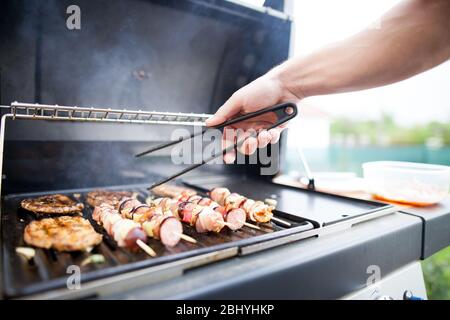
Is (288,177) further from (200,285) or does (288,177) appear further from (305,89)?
(200,285)

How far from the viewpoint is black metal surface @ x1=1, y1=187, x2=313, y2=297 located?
924 millimetres

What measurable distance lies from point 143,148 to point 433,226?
198 centimetres

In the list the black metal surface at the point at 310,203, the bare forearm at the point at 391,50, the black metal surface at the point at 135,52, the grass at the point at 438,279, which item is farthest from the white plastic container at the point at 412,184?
the grass at the point at 438,279

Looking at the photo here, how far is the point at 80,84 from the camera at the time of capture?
2.12 metres

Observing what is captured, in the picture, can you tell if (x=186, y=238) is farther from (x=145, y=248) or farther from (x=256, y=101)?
(x=256, y=101)

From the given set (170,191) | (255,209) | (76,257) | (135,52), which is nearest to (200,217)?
(255,209)

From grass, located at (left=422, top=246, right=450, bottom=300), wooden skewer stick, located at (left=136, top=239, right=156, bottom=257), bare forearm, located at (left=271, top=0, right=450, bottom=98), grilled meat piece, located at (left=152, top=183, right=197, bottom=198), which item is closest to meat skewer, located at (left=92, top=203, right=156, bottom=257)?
wooden skewer stick, located at (left=136, top=239, right=156, bottom=257)

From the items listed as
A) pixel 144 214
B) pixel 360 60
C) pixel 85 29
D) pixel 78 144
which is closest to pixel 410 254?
pixel 360 60

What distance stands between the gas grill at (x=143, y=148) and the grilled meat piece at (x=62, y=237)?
0.04 metres

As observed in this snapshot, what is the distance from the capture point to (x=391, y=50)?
1479 millimetres

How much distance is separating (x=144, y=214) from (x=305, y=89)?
1.11m

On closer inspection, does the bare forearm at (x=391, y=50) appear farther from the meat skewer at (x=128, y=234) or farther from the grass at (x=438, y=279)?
the grass at (x=438, y=279)

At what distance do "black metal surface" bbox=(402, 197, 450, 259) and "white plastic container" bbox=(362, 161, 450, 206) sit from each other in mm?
81

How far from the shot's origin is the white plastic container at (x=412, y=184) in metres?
1.98
